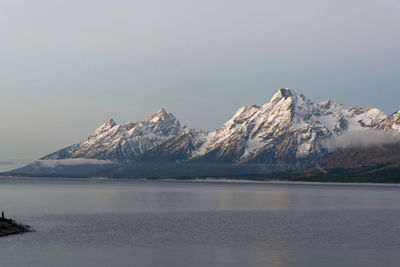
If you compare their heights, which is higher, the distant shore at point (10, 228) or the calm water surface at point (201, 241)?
the distant shore at point (10, 228)

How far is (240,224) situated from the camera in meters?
150

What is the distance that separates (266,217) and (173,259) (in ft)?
281

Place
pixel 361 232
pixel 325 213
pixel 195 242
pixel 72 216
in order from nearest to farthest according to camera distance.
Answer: pixel 195 242
pixel 361 232
pixel 72 216
pixel 325 213

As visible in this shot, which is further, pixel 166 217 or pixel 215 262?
pixel 166 217

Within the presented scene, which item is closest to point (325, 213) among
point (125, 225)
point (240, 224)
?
point (240, 224)

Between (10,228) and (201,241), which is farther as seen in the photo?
(10,228)

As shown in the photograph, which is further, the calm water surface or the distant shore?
the distant shore

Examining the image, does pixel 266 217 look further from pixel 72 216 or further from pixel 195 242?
pixel 195 242

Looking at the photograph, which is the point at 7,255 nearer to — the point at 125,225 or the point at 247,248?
the point at 247,248

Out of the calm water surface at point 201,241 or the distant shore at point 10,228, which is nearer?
the calm water surface at point 201,241

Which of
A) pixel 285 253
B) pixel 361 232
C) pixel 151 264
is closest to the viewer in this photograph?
pixel 151 264

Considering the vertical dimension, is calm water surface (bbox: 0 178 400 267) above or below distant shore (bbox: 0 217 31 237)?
below

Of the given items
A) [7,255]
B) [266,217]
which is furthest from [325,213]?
[7,255]

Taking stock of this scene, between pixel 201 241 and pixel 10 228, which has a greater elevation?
pixel 10 228
